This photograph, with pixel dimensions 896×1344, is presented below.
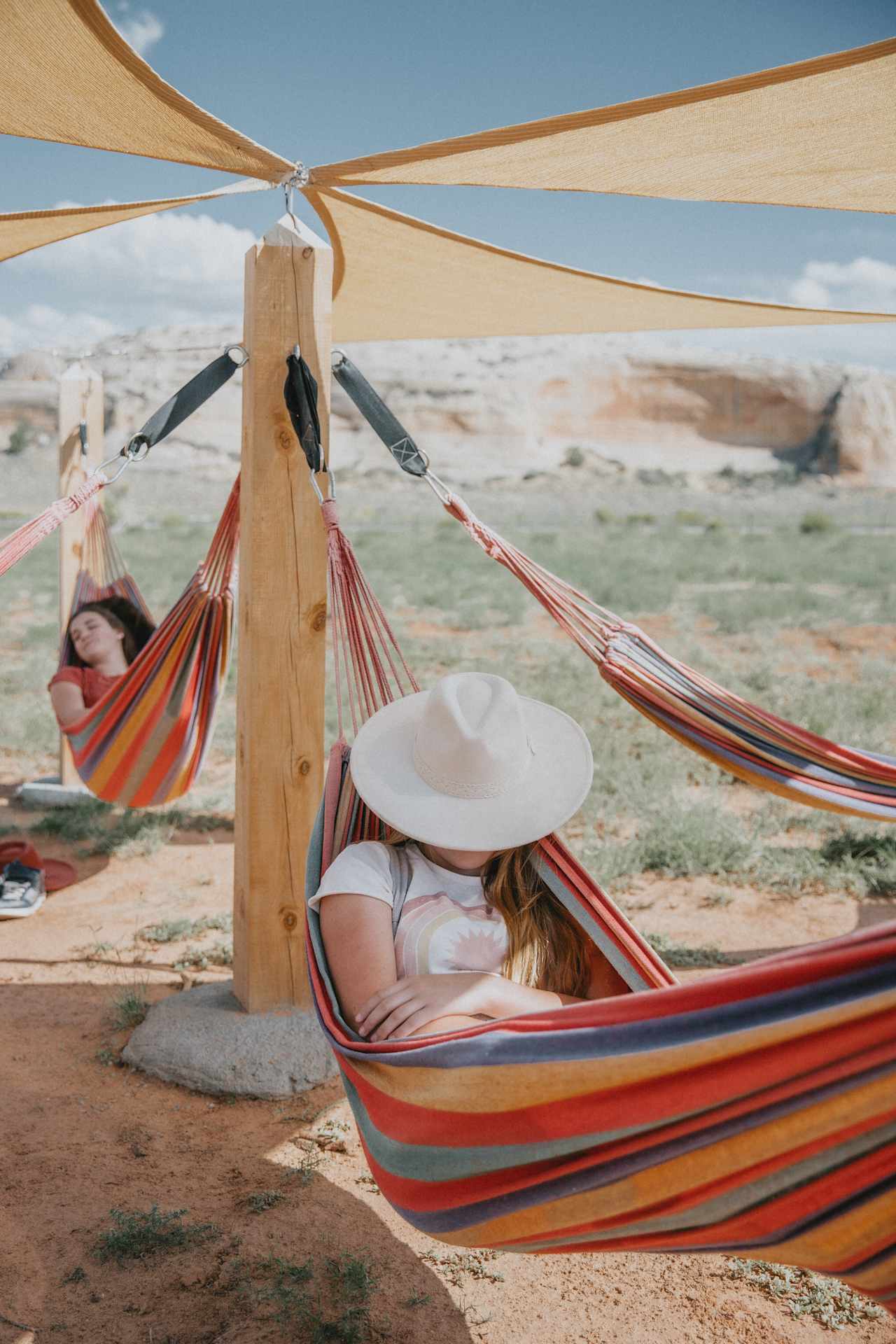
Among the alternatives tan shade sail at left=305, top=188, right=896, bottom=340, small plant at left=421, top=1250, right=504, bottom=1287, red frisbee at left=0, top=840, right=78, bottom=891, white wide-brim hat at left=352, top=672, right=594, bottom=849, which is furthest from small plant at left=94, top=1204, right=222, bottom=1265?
tan shade sail at left=305, top=188, right=896, bottom=340

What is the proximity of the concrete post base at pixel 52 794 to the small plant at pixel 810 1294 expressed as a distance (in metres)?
3.12

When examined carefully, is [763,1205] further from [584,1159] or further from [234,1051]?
[234,1051]

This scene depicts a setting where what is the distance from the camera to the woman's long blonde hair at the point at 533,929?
60.2 inches

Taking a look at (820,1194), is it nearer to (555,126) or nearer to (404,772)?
(404,772)

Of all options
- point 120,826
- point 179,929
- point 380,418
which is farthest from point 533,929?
point 120,826

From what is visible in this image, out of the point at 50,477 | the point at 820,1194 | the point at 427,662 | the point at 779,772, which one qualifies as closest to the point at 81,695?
the point at 779,772

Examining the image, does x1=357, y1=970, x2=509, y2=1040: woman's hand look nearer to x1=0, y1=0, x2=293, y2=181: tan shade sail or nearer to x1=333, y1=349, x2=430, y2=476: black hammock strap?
x1=333, y1=349, x2=430, y2=476: black hammock strap

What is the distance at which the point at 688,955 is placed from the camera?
2.91 m

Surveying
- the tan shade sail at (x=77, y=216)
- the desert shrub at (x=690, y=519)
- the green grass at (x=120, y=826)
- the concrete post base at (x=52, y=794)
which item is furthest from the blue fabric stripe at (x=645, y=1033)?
the desert shrub at (x=690, y=519)

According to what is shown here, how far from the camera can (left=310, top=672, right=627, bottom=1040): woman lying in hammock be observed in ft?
4.58

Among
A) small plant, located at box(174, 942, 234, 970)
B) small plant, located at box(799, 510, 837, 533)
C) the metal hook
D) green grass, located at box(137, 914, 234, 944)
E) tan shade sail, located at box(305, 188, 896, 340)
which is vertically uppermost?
tan shade sail, located at box(305, 188, 896, 340)

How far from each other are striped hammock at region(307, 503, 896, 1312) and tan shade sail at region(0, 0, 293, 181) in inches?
61.6

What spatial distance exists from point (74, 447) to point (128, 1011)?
2234 millimetres

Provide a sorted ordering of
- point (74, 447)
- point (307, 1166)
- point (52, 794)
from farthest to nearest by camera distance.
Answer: point (52, 794) < point (74, 447) < point (307, 1166)
